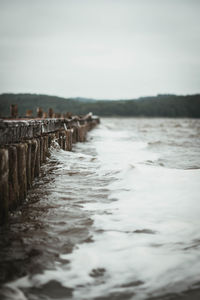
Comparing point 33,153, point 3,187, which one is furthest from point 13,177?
point 33,153

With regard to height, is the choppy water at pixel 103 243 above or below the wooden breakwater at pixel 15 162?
below

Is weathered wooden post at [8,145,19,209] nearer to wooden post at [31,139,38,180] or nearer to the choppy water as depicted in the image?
the choppy water

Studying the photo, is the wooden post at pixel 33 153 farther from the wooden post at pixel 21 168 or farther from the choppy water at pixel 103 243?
the wooden post at pixel 21 168

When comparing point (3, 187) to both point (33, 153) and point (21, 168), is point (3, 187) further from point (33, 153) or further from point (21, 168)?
point (33, 153)

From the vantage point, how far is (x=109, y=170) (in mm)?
7684


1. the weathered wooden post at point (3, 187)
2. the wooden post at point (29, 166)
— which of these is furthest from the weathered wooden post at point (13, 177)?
the wooden post at point (29, 166)

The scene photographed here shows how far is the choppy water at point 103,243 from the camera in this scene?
2625 mm

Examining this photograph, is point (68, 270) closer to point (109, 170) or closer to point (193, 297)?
point (193, 297)

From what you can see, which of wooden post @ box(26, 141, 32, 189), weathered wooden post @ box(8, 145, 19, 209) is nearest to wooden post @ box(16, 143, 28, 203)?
weathered wooden post @ box(8, 145, 19, 209)

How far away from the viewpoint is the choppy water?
8.61 feet

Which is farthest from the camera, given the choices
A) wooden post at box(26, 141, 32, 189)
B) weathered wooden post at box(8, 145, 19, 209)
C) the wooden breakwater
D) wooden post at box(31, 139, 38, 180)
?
wooden post at box(31, 139, 38, 180)

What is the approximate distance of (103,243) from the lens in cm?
Result: 346

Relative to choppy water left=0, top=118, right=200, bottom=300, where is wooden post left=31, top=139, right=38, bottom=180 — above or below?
above

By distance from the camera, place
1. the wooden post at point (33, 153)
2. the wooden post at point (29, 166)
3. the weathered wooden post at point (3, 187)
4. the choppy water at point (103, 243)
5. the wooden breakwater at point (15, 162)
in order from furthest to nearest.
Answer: the wooden post at point (33, 153), the wooden post at point (29, 166), the wooden breakwater at point (15, 162), the weathered wooden post at point (3, 187), the choppy water at point (103, 243)
